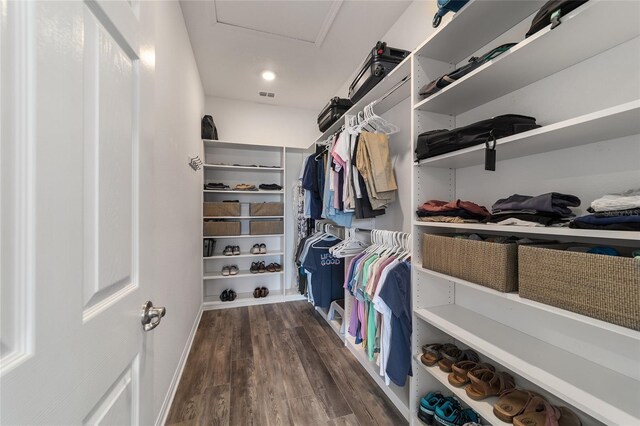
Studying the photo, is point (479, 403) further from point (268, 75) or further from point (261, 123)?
point (261, 123)

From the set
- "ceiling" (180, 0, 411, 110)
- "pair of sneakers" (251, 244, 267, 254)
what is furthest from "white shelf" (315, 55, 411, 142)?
"pair of sneakers" (251, 244, 267, 254)

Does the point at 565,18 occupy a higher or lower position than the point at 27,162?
higher

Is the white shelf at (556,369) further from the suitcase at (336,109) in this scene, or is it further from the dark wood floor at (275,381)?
the suitcase at (336,109)

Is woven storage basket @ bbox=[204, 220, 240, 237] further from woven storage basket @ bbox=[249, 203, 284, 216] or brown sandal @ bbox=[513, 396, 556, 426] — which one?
brown sandal @ bbox=[513, 396, 556, 426]

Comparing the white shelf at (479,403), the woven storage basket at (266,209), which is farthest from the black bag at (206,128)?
the white shelf at (479,403)

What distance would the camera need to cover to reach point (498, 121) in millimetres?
1018

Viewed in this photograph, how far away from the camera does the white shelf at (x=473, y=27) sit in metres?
1.06

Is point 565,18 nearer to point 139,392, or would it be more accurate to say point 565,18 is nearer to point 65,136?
point 65,136

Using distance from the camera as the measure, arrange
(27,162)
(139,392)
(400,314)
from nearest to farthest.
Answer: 1. (27,162)
2. (139,392)
3. (400,314)

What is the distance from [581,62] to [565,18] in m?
0.33

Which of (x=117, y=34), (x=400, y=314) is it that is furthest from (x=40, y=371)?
(x=400, y=314)

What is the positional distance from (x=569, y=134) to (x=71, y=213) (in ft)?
4.63

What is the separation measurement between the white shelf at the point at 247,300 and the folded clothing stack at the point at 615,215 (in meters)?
3.19

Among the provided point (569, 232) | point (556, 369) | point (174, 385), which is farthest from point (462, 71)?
point (174, 385)
